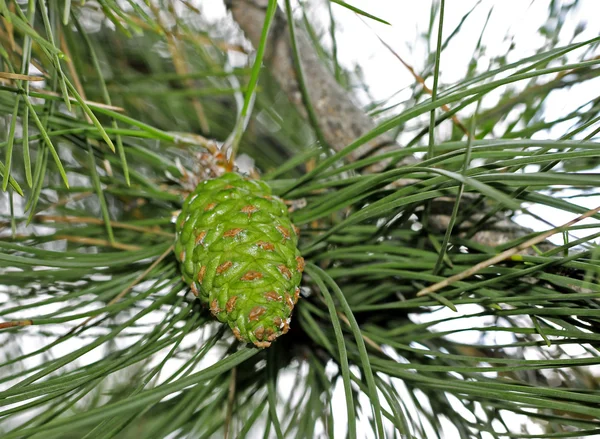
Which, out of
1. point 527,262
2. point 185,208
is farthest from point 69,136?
point 527,262

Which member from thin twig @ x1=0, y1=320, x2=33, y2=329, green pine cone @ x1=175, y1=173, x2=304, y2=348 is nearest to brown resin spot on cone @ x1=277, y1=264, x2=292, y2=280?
green pine cone @ x1=175, y1=173, x2=304, y2=348

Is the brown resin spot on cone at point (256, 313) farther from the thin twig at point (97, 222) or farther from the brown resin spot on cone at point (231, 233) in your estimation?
the thin twig at point (97, 222)

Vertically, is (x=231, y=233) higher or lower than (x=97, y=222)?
lower

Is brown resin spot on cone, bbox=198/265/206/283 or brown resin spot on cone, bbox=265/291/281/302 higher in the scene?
brown resin spot on cone, bbox=198/265/206/283

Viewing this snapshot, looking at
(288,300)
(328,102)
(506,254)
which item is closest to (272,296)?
(288,300)

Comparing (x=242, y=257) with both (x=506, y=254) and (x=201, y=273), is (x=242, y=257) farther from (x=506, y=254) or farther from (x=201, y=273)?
(x=506, y=254)

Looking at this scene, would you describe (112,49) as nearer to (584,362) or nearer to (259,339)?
(259,339)

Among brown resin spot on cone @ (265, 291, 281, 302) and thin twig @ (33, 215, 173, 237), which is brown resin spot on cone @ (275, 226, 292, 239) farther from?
thin twig @ (33, 215, 173, 237)

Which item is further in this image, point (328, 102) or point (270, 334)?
point (328, 102)
